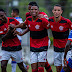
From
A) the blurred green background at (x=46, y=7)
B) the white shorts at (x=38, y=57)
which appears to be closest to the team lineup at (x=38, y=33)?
the white shorts at (x=38, y=57)

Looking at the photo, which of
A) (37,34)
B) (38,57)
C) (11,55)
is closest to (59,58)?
(38,57)

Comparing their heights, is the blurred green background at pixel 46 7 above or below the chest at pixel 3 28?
below

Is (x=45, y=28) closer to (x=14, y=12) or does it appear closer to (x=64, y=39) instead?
(x=64, y=39)

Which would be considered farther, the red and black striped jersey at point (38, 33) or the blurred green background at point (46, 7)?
the blurred green background at point (46, 7)

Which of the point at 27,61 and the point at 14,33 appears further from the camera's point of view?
the point at 27,61

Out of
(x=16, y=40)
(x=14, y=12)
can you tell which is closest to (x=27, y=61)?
(x=14, y=12)

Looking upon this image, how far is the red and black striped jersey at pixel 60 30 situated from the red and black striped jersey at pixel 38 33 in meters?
0.24

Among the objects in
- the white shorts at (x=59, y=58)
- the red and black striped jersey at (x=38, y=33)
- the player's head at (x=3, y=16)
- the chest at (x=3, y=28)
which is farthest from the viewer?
the white shorts at (x=59, y=58)

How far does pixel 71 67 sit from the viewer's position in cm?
622

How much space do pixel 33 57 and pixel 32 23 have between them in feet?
2.95

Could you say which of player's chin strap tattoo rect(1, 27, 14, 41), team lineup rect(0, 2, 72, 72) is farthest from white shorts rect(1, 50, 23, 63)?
player's chin strap tattoo rect(1, 27, 14, 41)

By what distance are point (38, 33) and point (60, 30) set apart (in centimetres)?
60

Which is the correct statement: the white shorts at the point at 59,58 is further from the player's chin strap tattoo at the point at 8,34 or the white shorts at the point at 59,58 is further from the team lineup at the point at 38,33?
the player's chin strap tattoo at the point at 8,34

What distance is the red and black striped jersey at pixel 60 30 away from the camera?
7234mm
